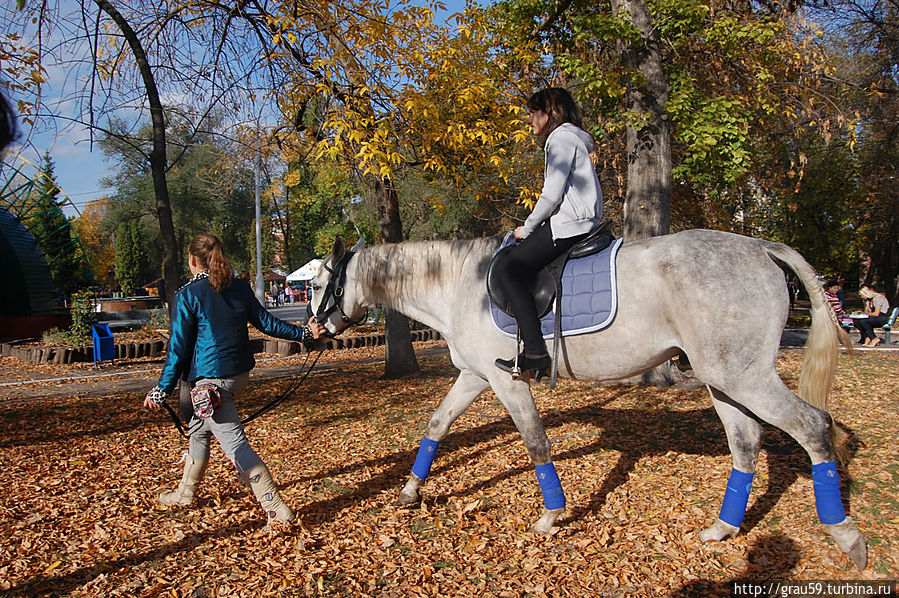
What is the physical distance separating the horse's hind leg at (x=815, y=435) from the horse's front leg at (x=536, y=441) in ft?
4.72

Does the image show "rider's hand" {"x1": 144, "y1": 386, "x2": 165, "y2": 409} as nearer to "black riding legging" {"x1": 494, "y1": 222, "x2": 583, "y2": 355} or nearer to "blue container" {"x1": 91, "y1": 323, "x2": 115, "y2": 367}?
"black riding legging" {"x1": 494, "y1": 222, "x2": 583, "y2": 355}

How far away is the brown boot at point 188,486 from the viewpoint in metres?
4.55

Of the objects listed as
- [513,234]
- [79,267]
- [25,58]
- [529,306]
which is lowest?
[529,306]

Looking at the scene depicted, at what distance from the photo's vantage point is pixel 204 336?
4.25m

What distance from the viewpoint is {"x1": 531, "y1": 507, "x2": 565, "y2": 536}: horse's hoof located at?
4207mm

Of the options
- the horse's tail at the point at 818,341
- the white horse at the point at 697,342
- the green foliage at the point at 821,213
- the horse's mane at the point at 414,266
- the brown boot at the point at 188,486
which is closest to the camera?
the white horse at the point at 697,342

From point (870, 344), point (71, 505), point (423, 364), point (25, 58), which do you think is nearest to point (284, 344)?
point (423, 364)

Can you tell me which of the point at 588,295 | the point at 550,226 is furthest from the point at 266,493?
the point at 550,226

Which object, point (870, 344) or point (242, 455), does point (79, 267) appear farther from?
point (870, 344)

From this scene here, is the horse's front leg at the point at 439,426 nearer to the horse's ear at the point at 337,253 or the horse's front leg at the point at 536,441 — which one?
the horse's front leg at the point at 536,441

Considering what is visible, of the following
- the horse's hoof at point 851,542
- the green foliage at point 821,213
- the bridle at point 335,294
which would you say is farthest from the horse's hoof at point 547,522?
the green foliage at point 821,213

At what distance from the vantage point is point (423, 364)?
1245cm

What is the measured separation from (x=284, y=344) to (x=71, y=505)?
10596mm

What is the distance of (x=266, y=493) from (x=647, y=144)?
7523 mm
